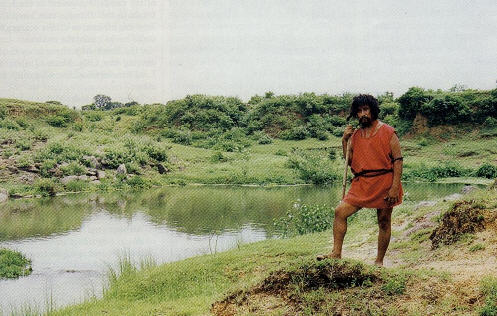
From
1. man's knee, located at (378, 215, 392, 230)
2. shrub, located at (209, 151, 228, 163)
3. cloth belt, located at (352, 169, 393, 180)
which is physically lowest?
shrub, located at (209, 151, 228, 163)

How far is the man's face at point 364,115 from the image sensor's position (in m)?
5.08

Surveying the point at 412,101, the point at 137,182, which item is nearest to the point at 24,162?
the point at 137,182

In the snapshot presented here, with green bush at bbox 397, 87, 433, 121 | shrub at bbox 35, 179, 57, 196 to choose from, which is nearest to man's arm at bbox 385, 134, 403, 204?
shrub at bbox 35, 179, 57, 196

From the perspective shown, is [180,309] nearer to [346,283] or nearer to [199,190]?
[346,283]

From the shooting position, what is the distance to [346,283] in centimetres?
441

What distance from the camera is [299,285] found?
4.52 metres

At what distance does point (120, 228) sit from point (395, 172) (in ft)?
37.4

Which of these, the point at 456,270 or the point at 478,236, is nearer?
the point at 456,270

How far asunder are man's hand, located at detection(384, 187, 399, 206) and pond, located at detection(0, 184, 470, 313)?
4.92 metres

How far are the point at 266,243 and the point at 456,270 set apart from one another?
5069 millimetres

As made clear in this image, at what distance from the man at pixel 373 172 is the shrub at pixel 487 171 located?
77.2 ft

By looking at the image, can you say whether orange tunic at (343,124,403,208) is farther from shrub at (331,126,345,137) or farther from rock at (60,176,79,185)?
shrub at (331,126,345,137)

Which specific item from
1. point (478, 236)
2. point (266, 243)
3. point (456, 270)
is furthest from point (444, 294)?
point (266, 243)

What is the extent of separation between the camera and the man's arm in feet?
16.2
